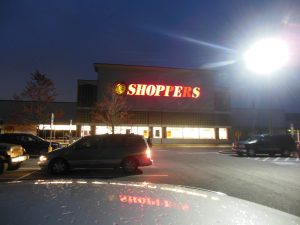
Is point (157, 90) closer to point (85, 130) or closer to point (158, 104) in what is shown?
point (158, 104)

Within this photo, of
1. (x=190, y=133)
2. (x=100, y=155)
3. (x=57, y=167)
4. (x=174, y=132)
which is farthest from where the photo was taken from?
(x=190, y=133)

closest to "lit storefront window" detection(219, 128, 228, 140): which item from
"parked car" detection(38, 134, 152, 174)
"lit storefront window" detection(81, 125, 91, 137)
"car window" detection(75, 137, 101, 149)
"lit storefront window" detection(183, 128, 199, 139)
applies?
"lit storefront window" detection(183, 128, 199, 139)

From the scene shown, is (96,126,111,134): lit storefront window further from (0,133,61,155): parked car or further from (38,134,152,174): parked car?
(38,134,152,174): parked car

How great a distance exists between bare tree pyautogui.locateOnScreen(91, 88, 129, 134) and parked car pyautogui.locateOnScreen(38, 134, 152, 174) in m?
34.1

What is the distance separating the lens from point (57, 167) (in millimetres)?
13758

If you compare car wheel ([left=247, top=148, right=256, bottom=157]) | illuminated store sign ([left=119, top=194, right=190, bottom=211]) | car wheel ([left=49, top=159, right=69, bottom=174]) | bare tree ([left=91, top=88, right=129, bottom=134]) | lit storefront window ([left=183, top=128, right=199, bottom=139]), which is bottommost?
A: car wheel ([left=49, top=159, right=69, bottom=174])

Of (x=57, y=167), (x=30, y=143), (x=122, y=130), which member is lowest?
(x=57, y=167)

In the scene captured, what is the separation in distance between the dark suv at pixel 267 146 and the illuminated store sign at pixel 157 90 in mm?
25594

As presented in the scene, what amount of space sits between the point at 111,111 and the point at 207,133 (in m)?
15.8

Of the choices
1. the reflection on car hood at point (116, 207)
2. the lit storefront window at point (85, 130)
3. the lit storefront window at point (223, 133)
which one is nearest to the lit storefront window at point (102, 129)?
the lit storefront window at point (85, 130)

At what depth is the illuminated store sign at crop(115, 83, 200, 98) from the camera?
51.4m

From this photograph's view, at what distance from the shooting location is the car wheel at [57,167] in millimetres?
13742

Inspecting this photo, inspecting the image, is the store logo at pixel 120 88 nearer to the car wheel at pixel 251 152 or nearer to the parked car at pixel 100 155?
the car wheel at pixel 251 152

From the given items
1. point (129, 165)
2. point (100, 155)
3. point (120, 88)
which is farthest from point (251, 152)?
point (120, 88)
